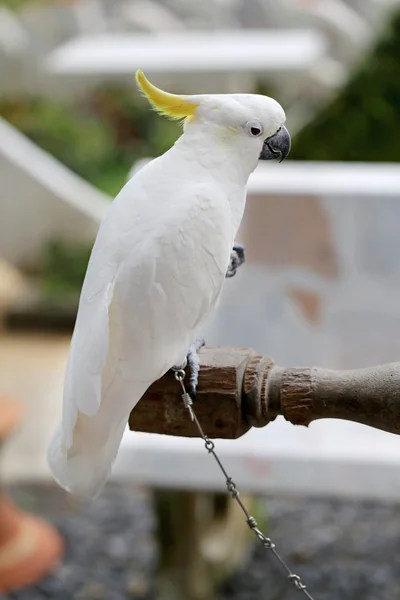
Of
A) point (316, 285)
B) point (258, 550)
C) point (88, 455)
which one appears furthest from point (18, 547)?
point (88, 455)

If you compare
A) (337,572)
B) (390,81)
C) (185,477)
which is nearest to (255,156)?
(185,477)

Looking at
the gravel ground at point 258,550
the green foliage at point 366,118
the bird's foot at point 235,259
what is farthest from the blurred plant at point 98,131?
the bird's foot at point 235,259

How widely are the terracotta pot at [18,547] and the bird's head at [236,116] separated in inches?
47.8

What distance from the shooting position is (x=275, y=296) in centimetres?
150

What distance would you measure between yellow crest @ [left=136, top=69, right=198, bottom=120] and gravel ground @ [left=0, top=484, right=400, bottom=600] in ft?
4.30

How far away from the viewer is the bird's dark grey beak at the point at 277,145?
65 cm

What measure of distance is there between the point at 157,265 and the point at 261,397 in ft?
0.44

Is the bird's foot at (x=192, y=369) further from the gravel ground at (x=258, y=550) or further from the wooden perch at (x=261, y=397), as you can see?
the gravel ground at (x=258, y=550)

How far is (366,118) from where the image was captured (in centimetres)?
241

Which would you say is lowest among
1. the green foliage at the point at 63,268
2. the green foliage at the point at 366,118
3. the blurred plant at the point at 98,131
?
the green foliage at the point at 63,268

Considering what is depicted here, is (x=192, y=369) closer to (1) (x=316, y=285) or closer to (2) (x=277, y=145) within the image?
(2) (x=277, y=145)

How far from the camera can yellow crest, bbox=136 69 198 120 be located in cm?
64

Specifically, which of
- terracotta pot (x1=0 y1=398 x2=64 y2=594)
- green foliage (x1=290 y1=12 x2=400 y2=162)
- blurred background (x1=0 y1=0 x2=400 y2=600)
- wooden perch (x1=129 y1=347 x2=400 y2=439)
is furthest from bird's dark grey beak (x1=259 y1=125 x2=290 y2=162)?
green foliage (x1=290 y1=12 x2=400 y2=162)

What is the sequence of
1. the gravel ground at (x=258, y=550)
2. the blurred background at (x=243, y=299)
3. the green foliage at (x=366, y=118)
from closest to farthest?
the blurred background at (x=243, y=299) < the gravel ground at (x=258, y=550) < the green foliage at (x=366, y=118)
